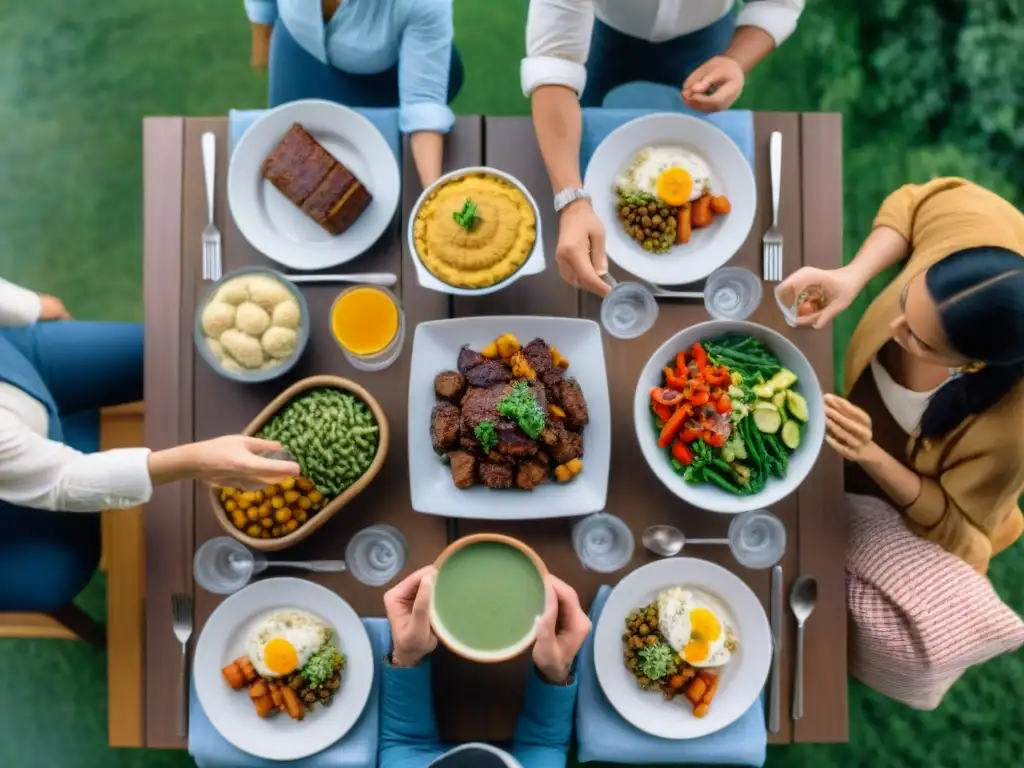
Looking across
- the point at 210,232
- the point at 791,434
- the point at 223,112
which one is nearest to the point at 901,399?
the point at 791,434

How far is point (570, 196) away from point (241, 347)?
764 mm

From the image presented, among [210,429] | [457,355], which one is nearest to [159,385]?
[210,429]

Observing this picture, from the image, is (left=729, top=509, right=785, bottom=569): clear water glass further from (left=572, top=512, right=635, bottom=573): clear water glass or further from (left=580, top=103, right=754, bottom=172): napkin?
(left=580, top=103, right=754, bottom=172): napkin

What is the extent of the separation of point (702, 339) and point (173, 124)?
129cm

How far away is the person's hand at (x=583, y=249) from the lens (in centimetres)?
163

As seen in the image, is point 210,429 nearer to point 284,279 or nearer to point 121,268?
point 284,279

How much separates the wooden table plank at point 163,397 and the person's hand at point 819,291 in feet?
4.44

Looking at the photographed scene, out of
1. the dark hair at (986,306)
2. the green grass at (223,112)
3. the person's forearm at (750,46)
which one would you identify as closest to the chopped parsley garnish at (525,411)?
the dark hair at (986,306)

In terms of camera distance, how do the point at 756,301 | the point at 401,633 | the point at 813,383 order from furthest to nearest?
the point at 756,301, the point at 813,383, the point at 401,633

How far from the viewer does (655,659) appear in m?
1.61

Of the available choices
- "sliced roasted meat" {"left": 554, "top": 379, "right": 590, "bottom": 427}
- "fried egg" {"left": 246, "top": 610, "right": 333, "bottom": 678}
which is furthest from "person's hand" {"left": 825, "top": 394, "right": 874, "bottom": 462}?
"fried egg" {"left": 246, "top": 610, "right": 333, "bottom": 678}

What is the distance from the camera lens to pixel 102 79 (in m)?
2.87

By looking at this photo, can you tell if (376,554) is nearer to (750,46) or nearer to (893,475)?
(893,475)

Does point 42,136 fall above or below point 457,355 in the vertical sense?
above
